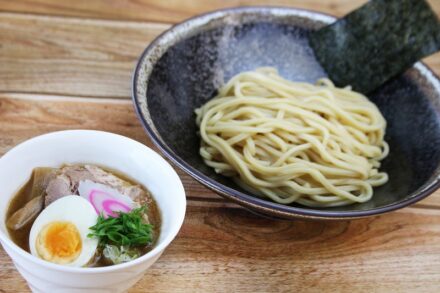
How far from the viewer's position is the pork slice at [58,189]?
42.7 inches

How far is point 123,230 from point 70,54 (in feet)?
3.55

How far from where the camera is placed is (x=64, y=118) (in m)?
1.61

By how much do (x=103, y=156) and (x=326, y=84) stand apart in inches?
38.1

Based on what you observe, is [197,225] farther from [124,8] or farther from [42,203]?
[124,8]

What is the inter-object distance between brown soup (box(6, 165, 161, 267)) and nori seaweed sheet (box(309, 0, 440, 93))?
1.03 metres

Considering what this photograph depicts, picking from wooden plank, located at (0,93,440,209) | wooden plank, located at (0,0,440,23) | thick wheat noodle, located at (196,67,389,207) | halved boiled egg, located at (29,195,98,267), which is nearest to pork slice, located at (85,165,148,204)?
halved boiled egg, located at (29,195,98,267)

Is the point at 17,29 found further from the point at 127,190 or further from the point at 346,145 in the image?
the point at 346,145

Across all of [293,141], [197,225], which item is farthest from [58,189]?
[293,141]

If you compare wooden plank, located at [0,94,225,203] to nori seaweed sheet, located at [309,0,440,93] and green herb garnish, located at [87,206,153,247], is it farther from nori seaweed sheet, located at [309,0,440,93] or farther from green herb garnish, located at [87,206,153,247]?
nori seaweed sheet, located at [309,0,440,93]

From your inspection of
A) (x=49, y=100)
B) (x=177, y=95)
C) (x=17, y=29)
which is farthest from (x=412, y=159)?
(x=17, y=29)

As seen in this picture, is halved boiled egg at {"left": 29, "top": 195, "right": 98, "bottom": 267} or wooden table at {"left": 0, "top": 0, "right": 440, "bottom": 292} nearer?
halved boiled egg at {"left": 29, "top": 195, "right": 98, "bottom": 267}

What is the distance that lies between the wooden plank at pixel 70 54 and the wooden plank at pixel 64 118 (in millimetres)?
53

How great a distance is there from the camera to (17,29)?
1979 mm

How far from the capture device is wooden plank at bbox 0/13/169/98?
5.74 ft
